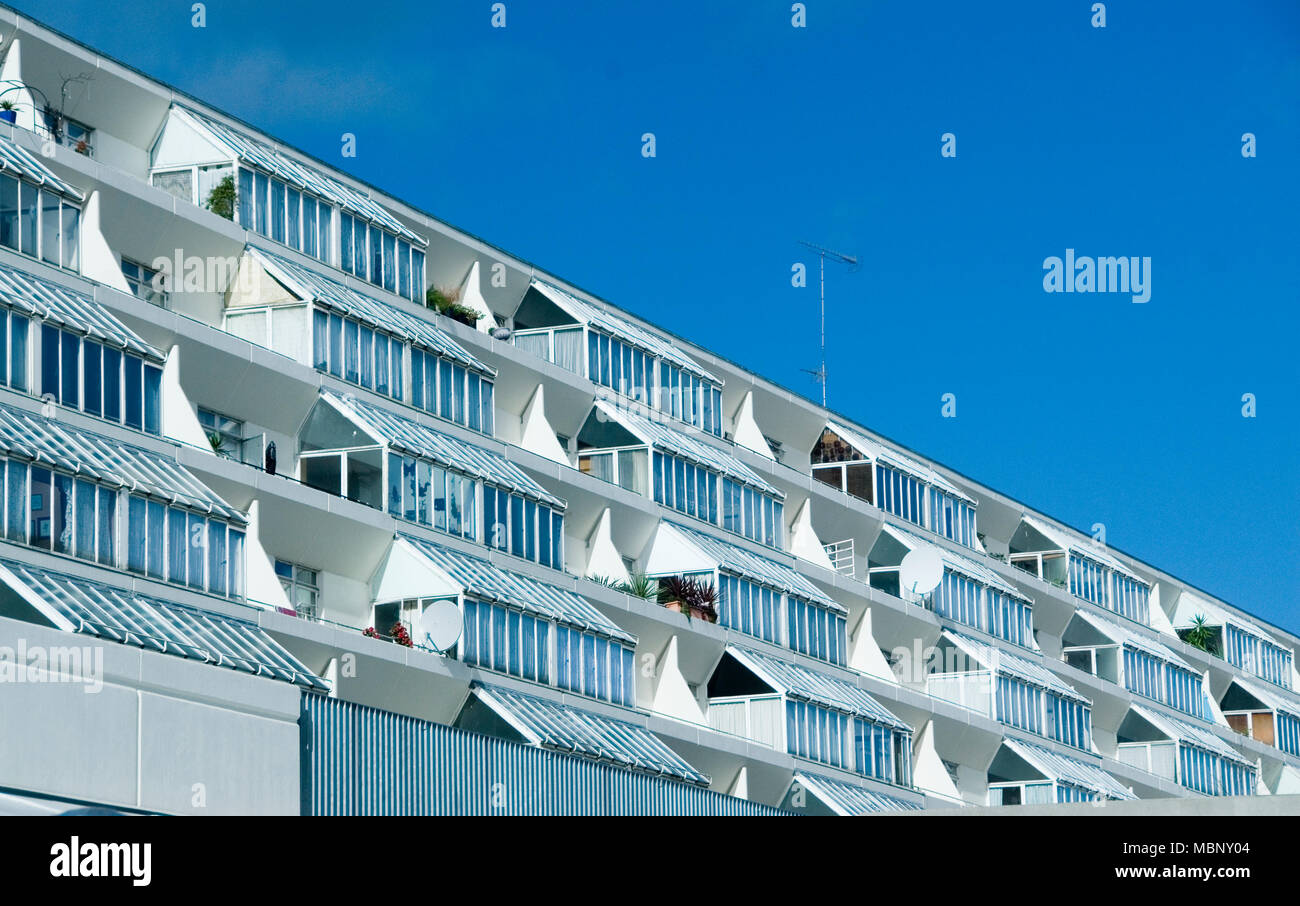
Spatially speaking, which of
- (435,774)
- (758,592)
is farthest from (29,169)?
(758,592)

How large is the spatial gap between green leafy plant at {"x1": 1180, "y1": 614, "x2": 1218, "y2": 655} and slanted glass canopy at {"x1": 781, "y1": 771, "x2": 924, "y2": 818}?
37.0m

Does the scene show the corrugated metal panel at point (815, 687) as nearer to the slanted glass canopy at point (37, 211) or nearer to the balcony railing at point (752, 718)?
the balcony railing at point (752, 718)

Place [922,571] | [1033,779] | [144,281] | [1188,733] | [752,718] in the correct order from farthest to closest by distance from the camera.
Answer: [1188,733]
[1033,779]
[922,571]
[752,718]
[144,281]

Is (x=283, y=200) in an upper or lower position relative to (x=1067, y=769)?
upper

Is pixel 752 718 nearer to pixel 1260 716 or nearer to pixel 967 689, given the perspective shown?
pixel 967 689

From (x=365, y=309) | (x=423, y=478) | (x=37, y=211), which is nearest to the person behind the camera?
(x=37, y=211)

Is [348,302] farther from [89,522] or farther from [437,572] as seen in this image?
[89,522]

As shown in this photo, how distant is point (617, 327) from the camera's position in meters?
66.2

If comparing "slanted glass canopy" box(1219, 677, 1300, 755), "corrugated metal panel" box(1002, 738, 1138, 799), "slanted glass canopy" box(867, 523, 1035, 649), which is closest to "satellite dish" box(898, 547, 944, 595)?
"slanted glass canopy" box(867, 523, 1035, 649)

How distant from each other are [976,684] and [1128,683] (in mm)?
13486

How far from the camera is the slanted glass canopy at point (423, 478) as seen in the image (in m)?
51.8

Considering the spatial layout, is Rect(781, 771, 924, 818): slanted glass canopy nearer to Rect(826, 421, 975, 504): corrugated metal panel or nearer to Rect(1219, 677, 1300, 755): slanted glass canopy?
Rect(826, 421, 975, 504): corrugated metal panel

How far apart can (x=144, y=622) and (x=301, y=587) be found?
11.5m

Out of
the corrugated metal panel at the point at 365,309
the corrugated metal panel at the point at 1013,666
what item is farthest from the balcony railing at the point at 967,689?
the corrugated metal panel at the point at 365,309
